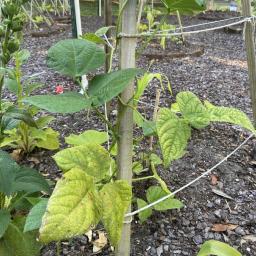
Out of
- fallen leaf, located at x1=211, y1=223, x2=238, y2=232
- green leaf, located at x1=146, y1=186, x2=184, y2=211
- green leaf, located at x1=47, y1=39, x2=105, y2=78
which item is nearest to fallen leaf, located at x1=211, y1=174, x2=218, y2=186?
fallen leaf, located at x1=211, y1=223, x2=238, y2=232

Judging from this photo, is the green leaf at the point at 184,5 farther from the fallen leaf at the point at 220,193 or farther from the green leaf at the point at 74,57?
the fallen leaf at the point at 220,193

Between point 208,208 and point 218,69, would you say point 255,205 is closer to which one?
point 208,208

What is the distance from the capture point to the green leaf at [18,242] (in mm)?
948

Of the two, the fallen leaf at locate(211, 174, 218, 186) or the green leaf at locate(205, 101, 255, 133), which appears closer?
the green leaf at locate(205, 101, 255, 133)

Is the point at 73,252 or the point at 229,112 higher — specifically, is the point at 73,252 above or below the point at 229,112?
below

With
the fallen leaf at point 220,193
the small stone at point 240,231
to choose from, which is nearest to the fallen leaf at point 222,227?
the small stone at point 240,231

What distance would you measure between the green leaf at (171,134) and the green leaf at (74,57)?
0.14 meters

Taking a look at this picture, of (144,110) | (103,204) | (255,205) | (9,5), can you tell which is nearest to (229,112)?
(103,204)

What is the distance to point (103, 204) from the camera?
2.04ft

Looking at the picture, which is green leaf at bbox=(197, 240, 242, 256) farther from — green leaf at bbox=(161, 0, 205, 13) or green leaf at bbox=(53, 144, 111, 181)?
green leaf at bbox=(161, 0, 205, 13)

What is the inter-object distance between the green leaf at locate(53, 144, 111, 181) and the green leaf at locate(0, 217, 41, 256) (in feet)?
1.18

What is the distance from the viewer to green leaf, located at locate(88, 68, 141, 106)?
60 centimetres

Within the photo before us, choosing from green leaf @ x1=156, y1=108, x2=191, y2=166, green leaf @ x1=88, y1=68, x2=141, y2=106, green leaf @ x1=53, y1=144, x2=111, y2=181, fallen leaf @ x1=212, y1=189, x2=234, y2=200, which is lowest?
fallen leaf @ x1=212, y1=189, x2=234, y2=200

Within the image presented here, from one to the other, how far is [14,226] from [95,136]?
13.1 inches
